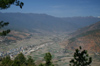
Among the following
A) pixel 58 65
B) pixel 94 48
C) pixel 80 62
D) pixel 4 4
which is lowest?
pixel 58 65

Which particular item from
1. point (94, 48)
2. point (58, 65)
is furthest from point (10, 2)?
point (94, 48)

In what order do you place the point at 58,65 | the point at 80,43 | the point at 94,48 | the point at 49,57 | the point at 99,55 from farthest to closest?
the point at 80,43
the point at 94,48
the point at 99,55
the point at 58,65
the point at 49,57

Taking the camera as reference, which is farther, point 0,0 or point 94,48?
point 94,48

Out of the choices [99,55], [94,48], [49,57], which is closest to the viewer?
[49,57]

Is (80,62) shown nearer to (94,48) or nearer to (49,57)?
(49,57)

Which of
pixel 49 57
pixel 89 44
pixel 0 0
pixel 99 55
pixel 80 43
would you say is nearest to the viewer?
pixel 0 0

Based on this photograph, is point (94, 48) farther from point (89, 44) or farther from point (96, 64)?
point (96, 64)

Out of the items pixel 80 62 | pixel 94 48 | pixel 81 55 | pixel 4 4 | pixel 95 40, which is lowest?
pixel 94 48

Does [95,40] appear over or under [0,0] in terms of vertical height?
under

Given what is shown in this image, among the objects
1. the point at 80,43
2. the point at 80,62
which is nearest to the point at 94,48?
the point at 80,43
